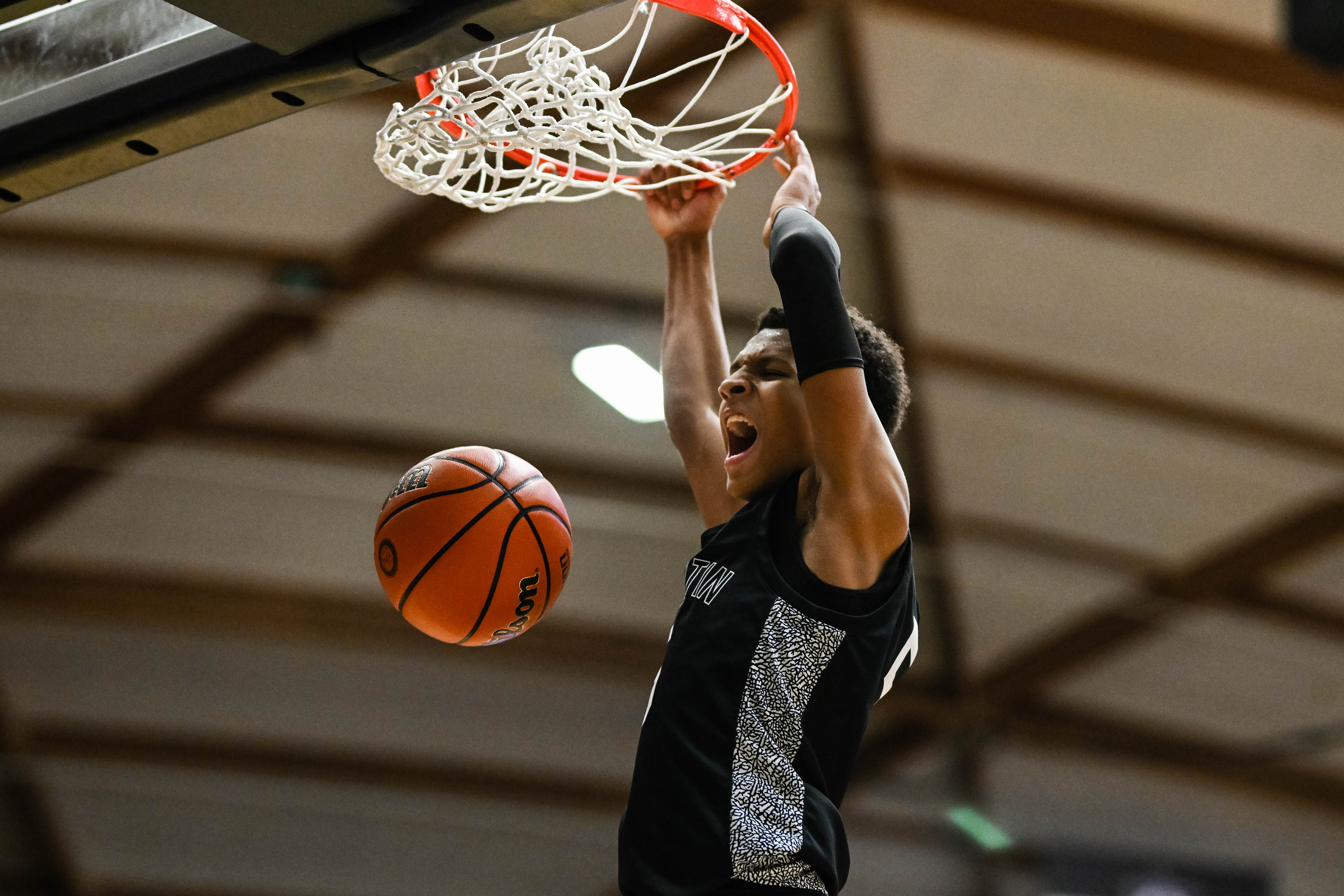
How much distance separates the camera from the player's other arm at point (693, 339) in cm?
285

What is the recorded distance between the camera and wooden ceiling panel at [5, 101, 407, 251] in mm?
6676

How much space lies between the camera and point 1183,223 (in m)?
7.04

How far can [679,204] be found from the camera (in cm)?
311

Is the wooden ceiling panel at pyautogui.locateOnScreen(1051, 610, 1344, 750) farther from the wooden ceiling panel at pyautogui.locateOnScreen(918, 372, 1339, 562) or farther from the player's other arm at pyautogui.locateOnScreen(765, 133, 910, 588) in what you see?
the player's other arm at pyautogui.locateOnScreen(765, 133, 910, 588)

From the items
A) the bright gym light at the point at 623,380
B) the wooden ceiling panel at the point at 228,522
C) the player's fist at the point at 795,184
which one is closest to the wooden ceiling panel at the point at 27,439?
the wooden ceiling panel at the point at 228,522

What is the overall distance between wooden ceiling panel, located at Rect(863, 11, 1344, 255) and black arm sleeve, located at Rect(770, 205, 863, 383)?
4.53 meters

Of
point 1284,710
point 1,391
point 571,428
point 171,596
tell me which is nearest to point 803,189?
point 571,428

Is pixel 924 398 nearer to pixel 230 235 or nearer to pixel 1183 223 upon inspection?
pixel 1183 223

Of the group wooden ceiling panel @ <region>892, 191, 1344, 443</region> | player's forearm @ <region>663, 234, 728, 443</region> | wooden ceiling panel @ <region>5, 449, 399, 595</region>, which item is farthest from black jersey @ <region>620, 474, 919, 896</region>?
wooden ceiling panel @ <region>5, 449, 399, 595</region>

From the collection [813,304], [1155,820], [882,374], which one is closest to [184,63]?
[813,304]

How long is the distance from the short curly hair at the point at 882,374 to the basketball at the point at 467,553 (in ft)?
2.29

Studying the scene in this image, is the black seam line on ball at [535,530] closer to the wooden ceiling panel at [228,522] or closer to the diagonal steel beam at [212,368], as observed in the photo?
the diagonal steel beam at [212,368]

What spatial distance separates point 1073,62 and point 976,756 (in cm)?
546

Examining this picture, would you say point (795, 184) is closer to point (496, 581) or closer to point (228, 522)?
point (496, 581)
